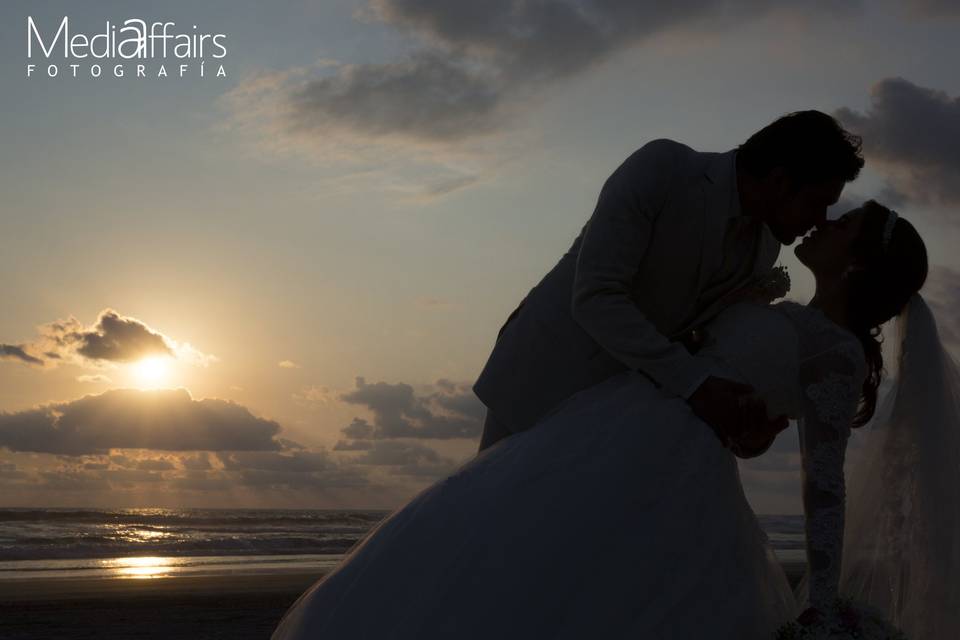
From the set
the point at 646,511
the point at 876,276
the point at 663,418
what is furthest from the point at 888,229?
the point at 646,511

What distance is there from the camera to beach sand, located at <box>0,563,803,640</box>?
10305 millimetres

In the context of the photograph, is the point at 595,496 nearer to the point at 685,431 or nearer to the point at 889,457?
the point at 685,431

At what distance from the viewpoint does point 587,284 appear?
2930 mm

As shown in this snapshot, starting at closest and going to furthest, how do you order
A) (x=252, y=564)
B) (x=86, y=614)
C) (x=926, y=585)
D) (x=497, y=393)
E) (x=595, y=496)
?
1. (x=595, y=496)
2. (x=497, y=393)
3. (x=926, y=585)
4. (x=86, y=614)
5. (x=252, y=564)

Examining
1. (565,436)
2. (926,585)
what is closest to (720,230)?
(565,436)

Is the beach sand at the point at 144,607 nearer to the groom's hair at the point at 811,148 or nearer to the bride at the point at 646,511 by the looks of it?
the bride at the point at 646,511

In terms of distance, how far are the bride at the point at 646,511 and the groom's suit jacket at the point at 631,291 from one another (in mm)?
112

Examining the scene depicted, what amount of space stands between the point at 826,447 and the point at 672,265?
706 millimetres

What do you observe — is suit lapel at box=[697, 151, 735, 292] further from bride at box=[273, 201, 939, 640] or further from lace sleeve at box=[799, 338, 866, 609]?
lace sleeve at box=[799, 338, 866, 609]

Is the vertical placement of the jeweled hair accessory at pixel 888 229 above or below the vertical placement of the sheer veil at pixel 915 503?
above

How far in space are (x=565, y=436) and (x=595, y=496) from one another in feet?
0.78

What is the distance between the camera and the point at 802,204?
2908 mm

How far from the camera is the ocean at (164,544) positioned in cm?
1922

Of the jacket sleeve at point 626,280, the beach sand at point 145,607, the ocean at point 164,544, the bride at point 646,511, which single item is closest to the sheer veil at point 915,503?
the bride at point 646,511
